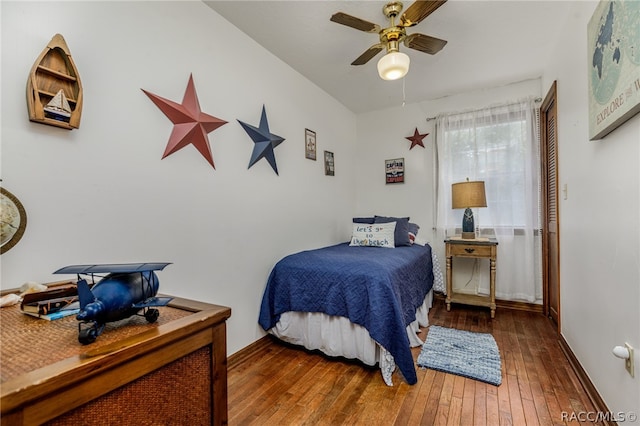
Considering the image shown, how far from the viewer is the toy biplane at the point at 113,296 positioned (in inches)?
27.6

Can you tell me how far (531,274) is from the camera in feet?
10.2

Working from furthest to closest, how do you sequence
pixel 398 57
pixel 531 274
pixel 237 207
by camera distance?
pixel 531 274
pixel 237 207
pixel 398 57

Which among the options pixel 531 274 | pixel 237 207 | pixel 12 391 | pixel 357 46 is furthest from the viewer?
pixel 531 274

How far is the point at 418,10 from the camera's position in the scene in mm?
1730

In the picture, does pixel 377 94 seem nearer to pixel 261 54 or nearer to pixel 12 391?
pixel 261 54

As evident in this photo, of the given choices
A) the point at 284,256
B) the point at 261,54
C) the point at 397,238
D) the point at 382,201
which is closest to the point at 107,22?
the point at 261,54

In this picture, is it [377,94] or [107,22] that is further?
[377,94]

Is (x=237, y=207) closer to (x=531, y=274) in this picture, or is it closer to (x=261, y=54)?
(x=261, y=54)

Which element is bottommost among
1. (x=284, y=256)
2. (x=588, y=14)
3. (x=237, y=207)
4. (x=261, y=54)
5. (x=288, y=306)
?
(x=288, y=306)

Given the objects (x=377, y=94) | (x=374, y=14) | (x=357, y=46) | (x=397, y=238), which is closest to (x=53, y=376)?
(x=374, y=14)

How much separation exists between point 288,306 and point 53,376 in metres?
1.82

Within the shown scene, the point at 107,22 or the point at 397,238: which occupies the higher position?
the point at 107,22

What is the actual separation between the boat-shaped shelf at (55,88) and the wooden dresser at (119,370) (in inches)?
31.0

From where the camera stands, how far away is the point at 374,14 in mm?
2070
